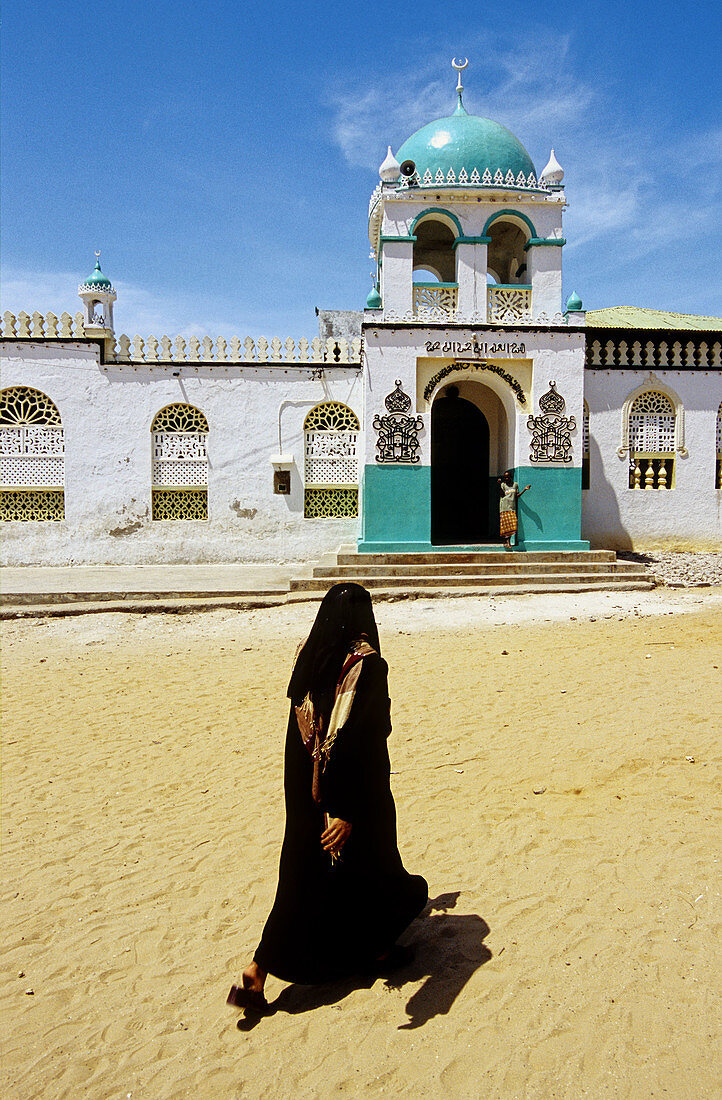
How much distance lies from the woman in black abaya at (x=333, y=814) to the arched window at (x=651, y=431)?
1135 cm

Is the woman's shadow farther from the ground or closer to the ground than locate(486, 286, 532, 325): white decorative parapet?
closer to the ground

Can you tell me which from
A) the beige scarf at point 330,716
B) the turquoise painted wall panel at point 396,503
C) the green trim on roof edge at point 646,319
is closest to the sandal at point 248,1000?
the beige scarf at point 330,716

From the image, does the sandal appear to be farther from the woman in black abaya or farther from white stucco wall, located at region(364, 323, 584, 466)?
white stucco wall, located at region(364, 323, 584, 466)

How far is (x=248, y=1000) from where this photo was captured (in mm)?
2270

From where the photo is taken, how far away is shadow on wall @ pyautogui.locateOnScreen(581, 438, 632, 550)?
488 inches

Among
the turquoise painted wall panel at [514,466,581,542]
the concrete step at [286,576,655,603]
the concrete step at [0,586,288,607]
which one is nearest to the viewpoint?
the concrete step at [0,586,288,607]

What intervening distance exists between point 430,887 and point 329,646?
1.30 metres

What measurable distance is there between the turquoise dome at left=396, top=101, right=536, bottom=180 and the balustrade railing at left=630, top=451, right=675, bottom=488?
16.8ft

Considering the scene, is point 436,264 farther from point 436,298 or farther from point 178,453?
point 178,453

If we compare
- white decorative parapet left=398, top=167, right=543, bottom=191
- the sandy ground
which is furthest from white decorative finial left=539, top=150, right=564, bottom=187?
the sandy ground

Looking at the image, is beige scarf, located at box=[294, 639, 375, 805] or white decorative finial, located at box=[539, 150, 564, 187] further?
white decorative finial, located at box=[539, 150, 564, 187]

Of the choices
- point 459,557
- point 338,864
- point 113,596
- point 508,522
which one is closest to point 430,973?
point 338,864

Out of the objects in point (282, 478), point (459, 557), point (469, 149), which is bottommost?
point (459, 557)

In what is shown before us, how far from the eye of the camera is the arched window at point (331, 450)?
12305 millimetres
